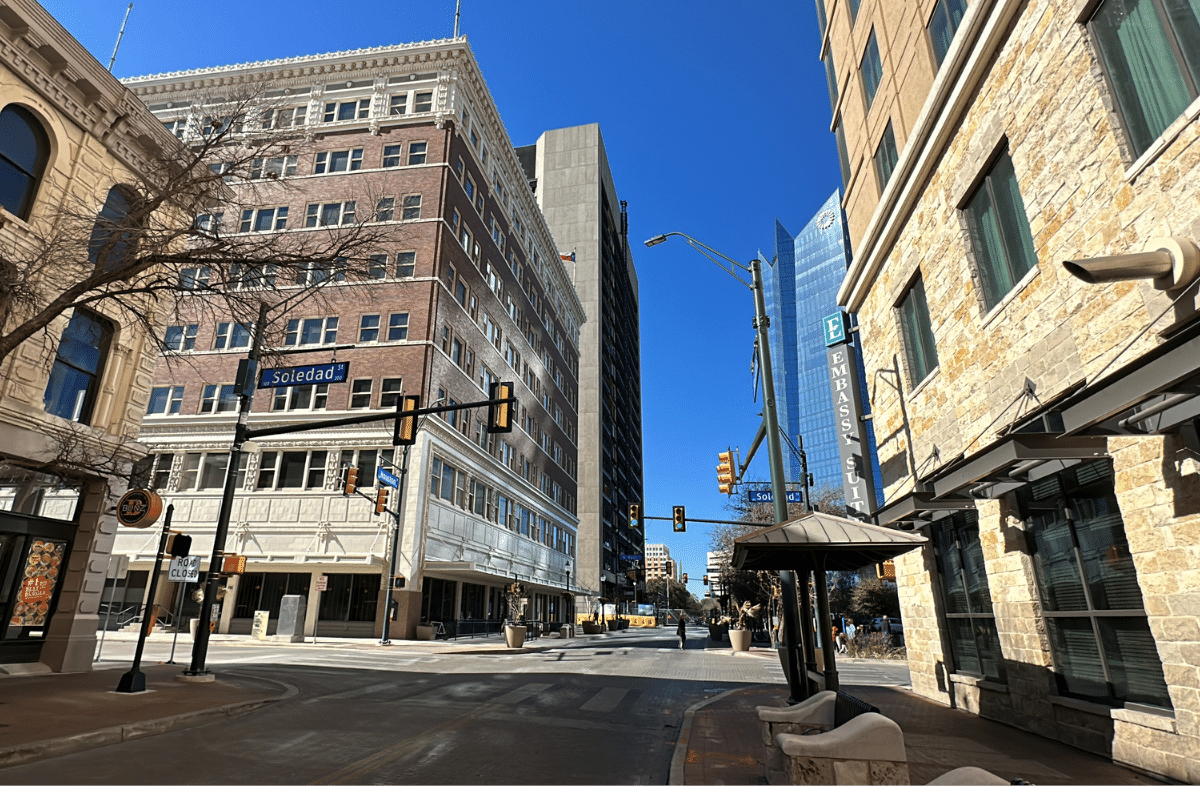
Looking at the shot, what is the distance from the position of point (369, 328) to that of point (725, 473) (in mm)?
26387

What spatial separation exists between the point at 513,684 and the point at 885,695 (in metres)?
8.60

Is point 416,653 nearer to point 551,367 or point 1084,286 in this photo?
point 1084,286

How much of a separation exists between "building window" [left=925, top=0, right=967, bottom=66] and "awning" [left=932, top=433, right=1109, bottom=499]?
7619mm

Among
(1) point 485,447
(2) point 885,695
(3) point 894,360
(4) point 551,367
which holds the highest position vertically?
(4) point 551,367

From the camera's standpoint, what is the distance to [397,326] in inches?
1491

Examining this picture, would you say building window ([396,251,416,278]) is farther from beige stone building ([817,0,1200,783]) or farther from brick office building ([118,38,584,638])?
beige stone building ([817,0,1200,783])

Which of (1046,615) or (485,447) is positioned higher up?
(485,447)

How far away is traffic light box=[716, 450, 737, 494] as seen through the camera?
18406mm

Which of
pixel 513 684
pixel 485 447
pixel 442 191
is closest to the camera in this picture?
pixel 513 684

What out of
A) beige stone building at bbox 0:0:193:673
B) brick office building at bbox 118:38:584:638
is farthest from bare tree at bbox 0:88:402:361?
brick office building at bbox 118:38:584:638

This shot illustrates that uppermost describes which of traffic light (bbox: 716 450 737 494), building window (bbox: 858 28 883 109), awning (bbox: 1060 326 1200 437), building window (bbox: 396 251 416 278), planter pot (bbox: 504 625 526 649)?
building window (bbox: 396 251 416 278)

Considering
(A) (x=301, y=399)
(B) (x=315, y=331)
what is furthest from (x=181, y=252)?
(B) (x=315, y=331)

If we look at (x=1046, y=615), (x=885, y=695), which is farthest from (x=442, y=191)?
(x=1046, y=615)

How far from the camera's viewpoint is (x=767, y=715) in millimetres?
7234
